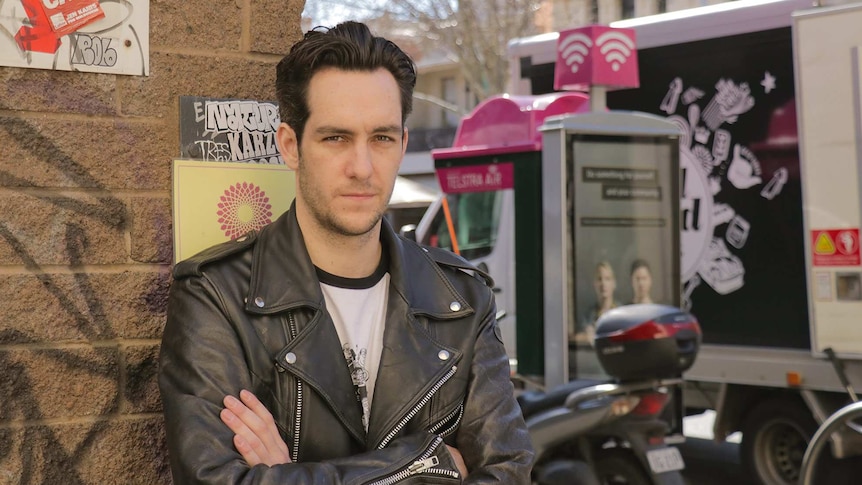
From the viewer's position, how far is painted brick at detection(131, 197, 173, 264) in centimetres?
302

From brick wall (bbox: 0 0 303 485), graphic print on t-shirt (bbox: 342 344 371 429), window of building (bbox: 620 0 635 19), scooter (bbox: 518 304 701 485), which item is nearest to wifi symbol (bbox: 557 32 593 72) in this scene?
scooter (bbox: 518 304 701 485)

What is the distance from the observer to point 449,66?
43.8 meters

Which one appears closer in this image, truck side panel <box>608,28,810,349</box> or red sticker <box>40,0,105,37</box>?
red sticker <box>40,0,105,37</box>

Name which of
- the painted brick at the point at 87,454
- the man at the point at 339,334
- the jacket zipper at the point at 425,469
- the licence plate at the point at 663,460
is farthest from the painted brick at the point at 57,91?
the licence plate at the point at 663,460

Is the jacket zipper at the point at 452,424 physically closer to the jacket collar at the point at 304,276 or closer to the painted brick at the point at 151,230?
the jacket collar at the point at 304,276

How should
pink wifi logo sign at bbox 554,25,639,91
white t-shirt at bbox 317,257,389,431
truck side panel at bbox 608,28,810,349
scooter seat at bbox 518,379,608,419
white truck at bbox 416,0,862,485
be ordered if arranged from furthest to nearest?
truck side panel at bbox 608,28,810,349, pink wifi logo sign at bbox 554,25,639,91, white truck at bbox 416,0,862,485, scooter seat at bbox 518,379,608,419, white t-shirt at bbox 317,257,389,431

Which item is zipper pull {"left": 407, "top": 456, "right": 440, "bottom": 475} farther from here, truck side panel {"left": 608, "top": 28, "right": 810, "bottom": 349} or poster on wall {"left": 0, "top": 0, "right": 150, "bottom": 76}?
truck side panel {"left": 608, "top": 28, "right": 810, "bottom": 349}

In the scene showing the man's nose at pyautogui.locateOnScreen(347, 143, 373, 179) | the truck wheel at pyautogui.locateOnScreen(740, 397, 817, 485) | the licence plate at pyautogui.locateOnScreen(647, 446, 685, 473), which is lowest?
the truck wheel at pyautogui.locateOnScreen(740, 397, 817, 485)

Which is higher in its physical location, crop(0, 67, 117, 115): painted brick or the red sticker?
the red sticker

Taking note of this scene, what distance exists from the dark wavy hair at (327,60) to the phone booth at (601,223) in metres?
4.53

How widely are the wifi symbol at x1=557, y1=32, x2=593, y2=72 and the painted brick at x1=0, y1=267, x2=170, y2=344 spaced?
4.84 meters

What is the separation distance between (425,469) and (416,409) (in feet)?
0.55

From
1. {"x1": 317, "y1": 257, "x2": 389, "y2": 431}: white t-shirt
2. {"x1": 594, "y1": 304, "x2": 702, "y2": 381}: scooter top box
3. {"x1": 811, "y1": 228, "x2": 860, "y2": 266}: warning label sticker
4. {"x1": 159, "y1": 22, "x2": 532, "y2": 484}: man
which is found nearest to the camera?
{"x1": 159, "y1": 22, "x2": 532, "y2": 484}: man

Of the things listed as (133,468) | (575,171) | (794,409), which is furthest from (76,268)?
(794,409)
